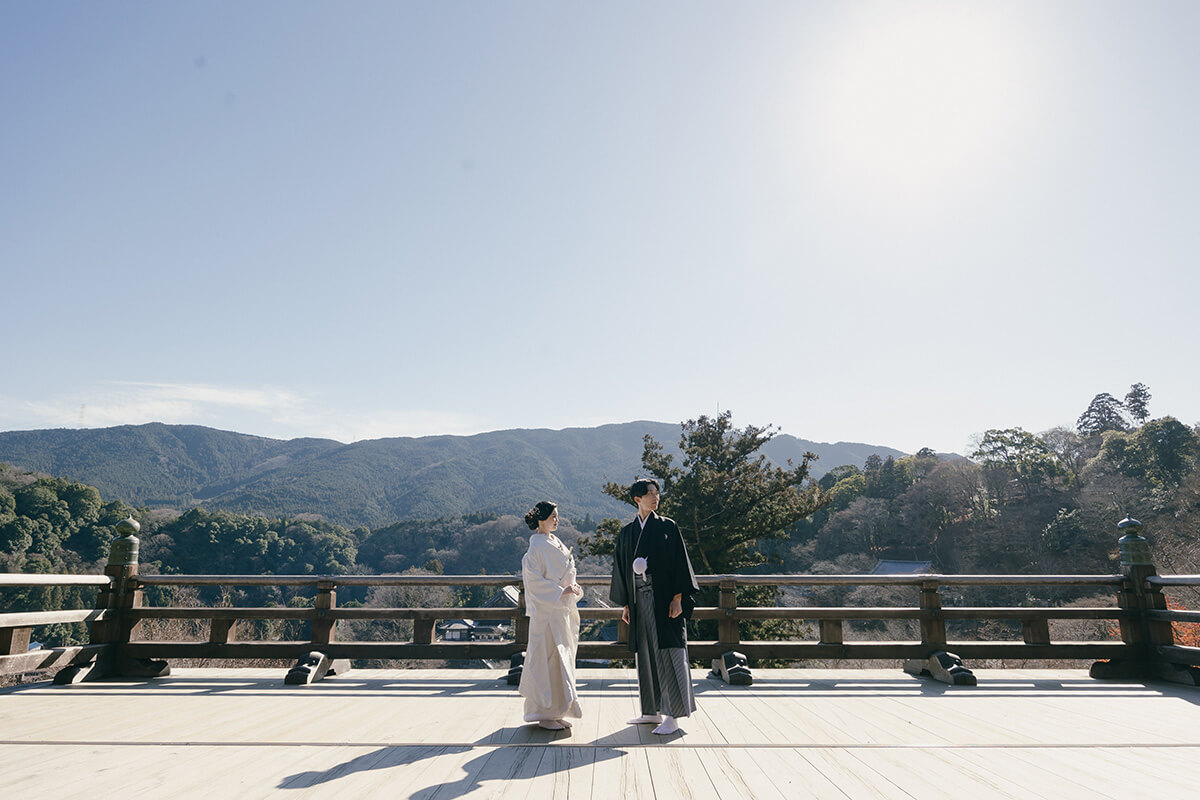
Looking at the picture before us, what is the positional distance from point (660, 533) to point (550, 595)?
884 mm

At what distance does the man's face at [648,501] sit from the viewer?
4516 mm

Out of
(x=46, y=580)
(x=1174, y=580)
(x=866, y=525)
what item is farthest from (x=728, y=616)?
(x=866, y=525)

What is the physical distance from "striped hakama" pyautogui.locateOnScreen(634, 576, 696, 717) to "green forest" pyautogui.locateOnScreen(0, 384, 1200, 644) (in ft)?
50.0

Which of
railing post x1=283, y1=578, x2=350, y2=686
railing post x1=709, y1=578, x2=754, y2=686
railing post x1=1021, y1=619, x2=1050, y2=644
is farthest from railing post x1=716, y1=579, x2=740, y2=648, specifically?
railing post x1=283, y1=578, x2=350, y2=686

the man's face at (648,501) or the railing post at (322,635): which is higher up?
the man's face at (648,501)

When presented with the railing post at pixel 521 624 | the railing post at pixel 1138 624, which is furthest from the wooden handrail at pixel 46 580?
the railing post at pixel 1138 624

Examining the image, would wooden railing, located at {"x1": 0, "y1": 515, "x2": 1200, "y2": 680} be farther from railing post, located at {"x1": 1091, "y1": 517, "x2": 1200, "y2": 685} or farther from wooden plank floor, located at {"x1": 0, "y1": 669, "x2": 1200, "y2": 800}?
wooden plank floor, located at {"x1": 0, "y1": 669, "x2": 1200, "y2": 800}

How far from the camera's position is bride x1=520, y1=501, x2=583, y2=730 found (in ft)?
13.6

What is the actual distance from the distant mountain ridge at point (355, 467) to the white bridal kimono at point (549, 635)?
6549 centimetres

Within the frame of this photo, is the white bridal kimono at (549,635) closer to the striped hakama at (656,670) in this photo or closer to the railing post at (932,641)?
the striped hakama at (656,670)

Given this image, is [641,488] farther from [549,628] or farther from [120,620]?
[120,620]

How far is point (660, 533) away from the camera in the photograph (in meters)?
4.51

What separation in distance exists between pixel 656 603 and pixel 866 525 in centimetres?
4797

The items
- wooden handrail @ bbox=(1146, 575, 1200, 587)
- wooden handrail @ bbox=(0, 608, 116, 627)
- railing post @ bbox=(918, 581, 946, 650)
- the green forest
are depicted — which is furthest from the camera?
the green forest
